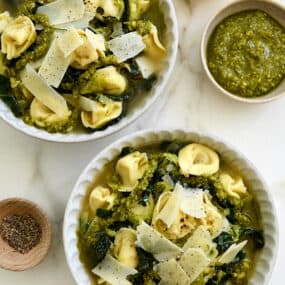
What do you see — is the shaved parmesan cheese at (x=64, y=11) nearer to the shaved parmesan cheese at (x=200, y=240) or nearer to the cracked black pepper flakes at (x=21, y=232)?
the cracked black pepper flakes at (x=21, y=232)

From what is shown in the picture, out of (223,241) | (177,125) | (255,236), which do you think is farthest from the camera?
(177,125)

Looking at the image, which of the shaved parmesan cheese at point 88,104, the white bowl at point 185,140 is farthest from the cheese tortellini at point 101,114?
the white bowl at point 185,140

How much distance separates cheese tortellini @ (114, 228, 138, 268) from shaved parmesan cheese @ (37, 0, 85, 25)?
32.1 inches

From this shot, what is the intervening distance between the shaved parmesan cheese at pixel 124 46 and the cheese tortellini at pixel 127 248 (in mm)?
647

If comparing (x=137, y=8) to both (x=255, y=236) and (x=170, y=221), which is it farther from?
(x=255, y=236)

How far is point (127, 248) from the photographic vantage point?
268cm

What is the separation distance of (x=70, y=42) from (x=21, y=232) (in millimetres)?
784

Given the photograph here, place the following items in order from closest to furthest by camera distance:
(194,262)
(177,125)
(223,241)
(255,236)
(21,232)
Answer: (194,262)
(223,241)
(255,236)
(21,232)
(177,125)

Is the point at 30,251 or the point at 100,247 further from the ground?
the point at 100,247

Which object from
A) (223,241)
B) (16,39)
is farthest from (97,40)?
(223,241)

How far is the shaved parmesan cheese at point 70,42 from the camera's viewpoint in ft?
8.70

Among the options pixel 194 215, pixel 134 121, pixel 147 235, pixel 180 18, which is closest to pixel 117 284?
pixel 147 235

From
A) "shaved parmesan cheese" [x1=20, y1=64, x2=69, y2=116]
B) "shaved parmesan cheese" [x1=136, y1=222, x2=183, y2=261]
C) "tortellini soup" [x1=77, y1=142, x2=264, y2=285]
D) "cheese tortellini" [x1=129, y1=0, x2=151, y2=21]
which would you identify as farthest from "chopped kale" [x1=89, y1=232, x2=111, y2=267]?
"cheese tortellini" [x1=129, y1=0, x2=151, y2=21]

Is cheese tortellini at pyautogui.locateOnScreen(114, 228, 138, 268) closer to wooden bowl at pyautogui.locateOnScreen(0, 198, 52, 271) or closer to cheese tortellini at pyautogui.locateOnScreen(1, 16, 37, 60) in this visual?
wooden bowl at pyautogui.locateOnScreen(0, 198, 52, 271)
